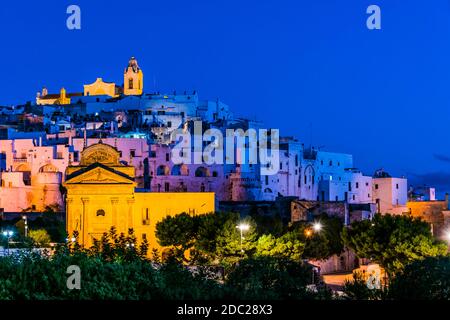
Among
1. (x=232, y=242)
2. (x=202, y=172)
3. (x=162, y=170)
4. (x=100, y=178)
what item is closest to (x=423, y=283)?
(x=232, y=242)

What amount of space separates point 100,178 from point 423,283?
28.9 m

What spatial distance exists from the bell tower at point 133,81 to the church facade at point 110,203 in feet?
202

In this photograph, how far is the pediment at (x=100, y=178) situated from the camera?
5053 cm

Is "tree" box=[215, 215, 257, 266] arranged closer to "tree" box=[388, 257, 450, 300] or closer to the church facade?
the church facade

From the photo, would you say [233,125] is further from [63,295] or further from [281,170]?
[63,295]

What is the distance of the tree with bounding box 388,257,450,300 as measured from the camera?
2394 cm

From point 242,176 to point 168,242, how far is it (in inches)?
1230

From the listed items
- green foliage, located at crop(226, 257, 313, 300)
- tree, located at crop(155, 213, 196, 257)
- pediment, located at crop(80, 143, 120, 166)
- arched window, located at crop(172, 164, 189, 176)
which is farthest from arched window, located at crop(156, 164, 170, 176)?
green foliage, located at crop(226, 257, 313, 300)

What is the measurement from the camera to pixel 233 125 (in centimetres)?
8869

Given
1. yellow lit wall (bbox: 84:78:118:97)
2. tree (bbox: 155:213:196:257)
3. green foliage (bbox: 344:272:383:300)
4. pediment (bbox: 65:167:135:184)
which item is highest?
yellow lit wall (bbox: 84:78:118:97)

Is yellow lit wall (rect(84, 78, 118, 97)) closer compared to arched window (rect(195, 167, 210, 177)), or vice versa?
arched window (rect(195, 167, 210, 177))

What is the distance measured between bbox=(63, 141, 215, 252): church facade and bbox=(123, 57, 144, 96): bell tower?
Answer: 61.5 meters

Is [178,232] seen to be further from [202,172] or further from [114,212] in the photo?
[202,172]
